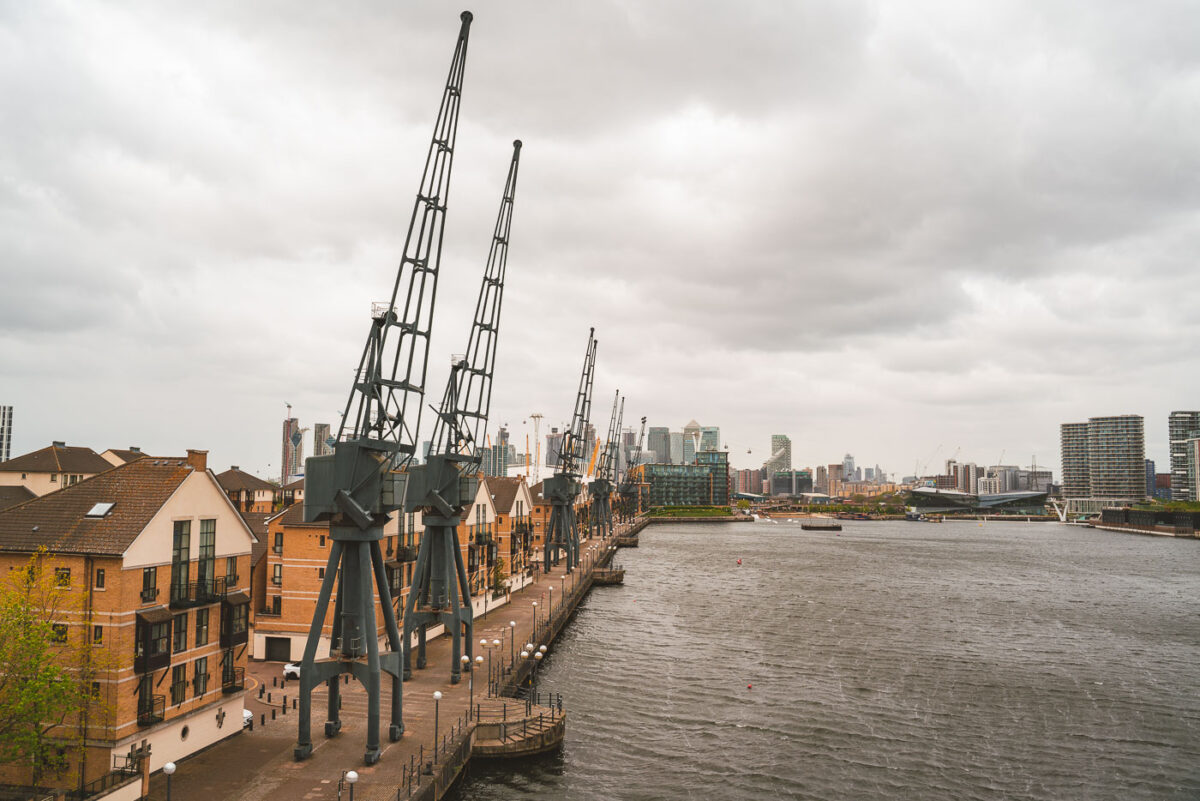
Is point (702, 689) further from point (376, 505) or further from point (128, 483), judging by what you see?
point (128, 483)

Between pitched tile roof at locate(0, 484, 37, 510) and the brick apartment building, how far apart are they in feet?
129

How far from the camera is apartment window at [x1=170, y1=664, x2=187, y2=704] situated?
3253cm

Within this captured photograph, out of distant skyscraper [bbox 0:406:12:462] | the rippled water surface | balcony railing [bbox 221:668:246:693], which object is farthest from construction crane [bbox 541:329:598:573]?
distant skyscraper [bbox 0:406:12:462]

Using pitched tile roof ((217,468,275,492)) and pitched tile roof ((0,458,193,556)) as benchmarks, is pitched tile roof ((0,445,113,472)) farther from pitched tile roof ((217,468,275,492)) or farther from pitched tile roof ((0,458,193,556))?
pitched tile roof ((0,458,193,556))

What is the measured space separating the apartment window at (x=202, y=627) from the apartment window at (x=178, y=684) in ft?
4.60

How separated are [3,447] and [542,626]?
589 ft

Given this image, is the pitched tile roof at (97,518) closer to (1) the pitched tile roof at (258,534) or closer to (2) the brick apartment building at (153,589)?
(2) the brick apartment building at (153,589)

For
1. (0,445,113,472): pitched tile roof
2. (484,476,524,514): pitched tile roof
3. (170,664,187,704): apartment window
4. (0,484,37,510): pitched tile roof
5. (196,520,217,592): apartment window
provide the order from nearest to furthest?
1. (170,664,187,704): apartment window
2. (196,520,217,592): apartment window
3. (0,484,37,510): pitched tile roof
4. (0,445,113,472): pitched tile roof
5. (484,476,524,514): pitched tile roof

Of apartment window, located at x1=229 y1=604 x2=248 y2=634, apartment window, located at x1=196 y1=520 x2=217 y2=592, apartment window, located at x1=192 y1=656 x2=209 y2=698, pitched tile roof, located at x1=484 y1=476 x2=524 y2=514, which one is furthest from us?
pitched tile roof, located at x1=484 y1=476 x2=524 y2=514

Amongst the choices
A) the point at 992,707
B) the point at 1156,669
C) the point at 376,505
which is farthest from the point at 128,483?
the point at 1156,669

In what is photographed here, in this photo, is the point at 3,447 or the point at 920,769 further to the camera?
the point at 3,447

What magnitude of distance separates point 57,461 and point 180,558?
5540cm

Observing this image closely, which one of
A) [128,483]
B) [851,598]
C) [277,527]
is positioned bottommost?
[851,598]

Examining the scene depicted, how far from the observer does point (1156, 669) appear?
209ft
